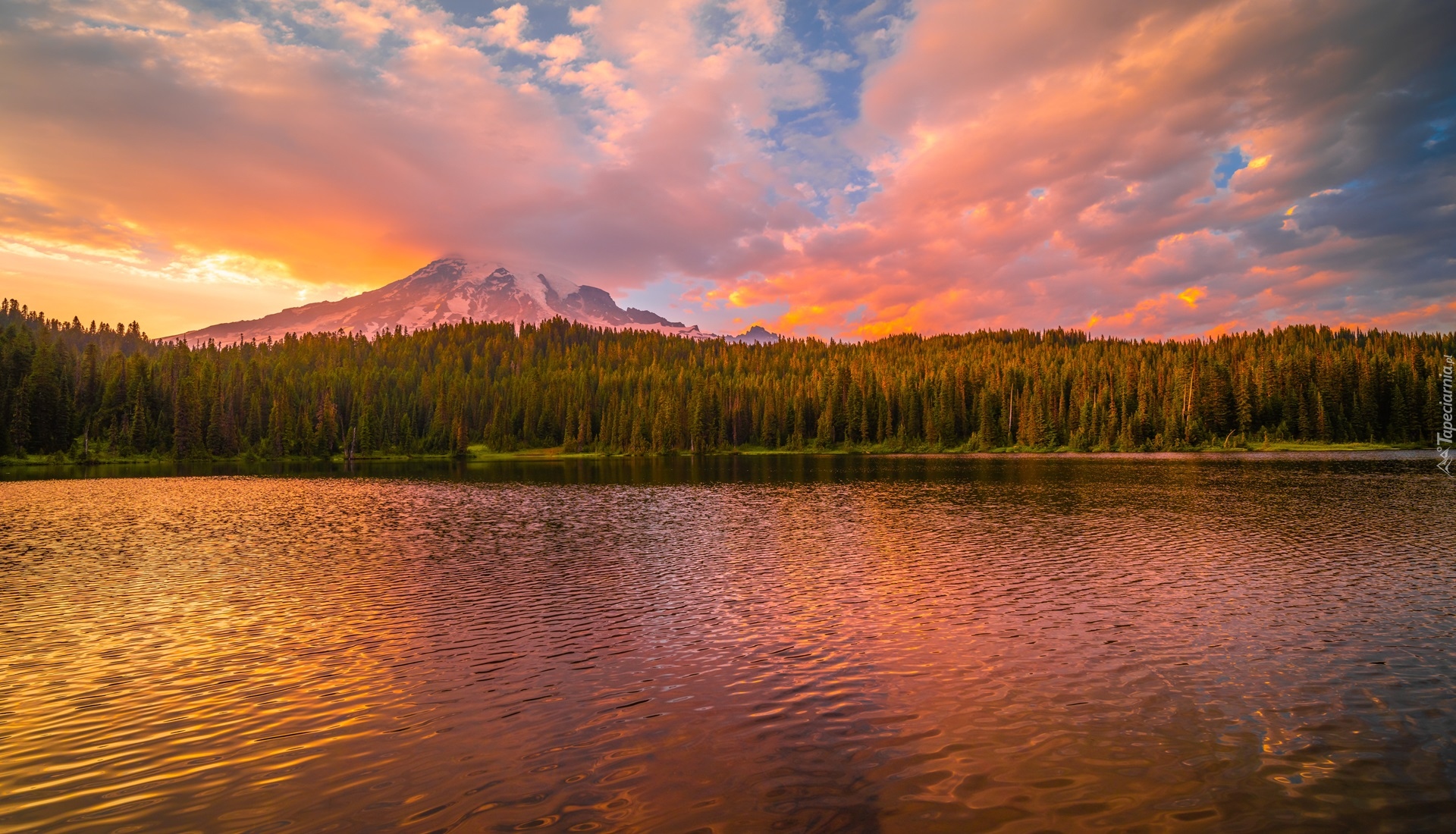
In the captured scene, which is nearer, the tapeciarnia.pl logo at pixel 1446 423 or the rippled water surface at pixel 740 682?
the rippled water surface at pixel 740 682

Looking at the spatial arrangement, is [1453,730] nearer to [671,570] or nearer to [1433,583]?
[1433,583]

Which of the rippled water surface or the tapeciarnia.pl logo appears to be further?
the tapeciarnia.pl logo

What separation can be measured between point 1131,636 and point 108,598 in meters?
39.7

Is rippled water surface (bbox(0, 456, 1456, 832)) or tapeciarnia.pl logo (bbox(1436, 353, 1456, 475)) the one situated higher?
tapeciarnia.pl logo (bbox(1436, 353, 1456, 475))

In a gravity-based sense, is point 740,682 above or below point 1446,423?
below

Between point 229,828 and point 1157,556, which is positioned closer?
point 229,828

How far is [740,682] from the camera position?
18953mm

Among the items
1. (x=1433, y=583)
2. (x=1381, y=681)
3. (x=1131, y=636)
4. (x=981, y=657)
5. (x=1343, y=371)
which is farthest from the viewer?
(x=1343, y=371)

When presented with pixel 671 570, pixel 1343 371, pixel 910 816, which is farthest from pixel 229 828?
pixel 1343 371

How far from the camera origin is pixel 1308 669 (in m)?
19.0

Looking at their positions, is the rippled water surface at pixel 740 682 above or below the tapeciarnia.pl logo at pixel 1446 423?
below

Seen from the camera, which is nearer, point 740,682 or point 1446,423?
point 740,682

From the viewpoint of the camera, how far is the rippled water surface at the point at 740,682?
12648mm

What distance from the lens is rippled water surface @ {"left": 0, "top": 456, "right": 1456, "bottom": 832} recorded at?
1265cm
